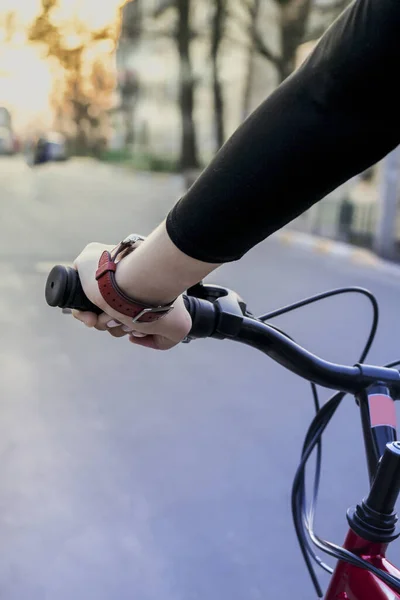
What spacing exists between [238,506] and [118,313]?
2.17m

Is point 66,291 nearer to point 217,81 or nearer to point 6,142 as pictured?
point 217,81

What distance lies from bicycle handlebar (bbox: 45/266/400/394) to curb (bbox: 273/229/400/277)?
22.7 ft

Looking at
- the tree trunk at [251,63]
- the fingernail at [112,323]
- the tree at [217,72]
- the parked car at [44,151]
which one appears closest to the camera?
the fingernail at [112,323]

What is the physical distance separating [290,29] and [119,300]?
15.5m

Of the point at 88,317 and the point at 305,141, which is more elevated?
the point at 305,141

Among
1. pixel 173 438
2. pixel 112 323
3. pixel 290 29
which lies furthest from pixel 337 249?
pixel 112 323

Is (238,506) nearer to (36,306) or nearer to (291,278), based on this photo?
(36,306)

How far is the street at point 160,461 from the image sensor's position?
2.54 metres

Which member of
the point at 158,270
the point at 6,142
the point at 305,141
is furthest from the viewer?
the point at 6,142

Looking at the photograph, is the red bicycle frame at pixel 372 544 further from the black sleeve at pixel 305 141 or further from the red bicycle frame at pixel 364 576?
the black sleeve at pixel 305 141

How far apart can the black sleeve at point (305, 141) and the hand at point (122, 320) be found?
147 millimetres

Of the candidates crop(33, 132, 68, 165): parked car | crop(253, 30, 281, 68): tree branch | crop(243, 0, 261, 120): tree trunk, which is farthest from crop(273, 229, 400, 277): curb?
crop(33, 132, 68, 165): parked car

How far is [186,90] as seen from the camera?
22.0 metres

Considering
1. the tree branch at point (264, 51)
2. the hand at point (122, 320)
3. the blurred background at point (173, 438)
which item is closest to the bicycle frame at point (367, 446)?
the hand at point (122, 320)
